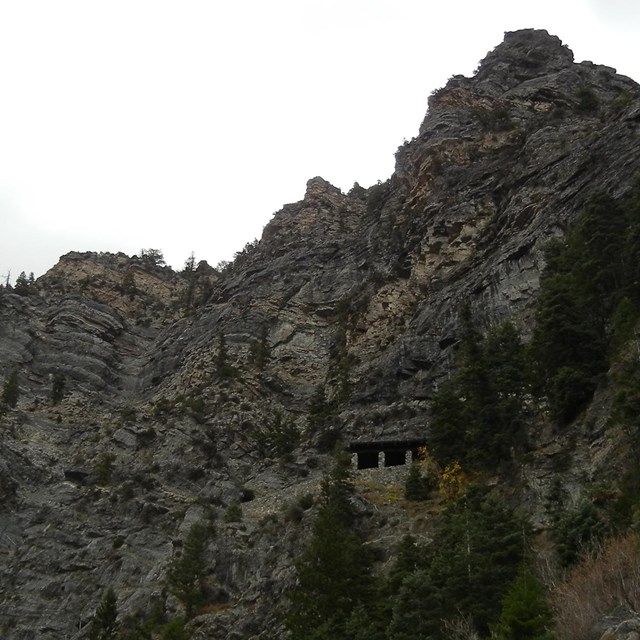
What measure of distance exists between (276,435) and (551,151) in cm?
3025

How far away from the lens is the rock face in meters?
44.1

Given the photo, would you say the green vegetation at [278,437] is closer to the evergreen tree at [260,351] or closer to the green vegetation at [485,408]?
the evergreen tree at [260,351]

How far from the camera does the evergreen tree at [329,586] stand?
26.0 metres

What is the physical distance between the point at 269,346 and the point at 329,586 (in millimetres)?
44473

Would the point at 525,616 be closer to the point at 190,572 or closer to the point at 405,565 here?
the point at 405,565

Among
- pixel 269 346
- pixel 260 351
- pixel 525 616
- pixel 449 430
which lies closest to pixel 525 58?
pixel 269 346

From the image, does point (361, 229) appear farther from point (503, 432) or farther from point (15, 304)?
point (503, 432)

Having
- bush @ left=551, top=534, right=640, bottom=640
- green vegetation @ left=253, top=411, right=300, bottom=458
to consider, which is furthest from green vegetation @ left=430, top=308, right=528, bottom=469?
green vegetation @ left=253, top=411, right=300, bottom=458

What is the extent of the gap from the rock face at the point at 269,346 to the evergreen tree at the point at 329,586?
4170 mm

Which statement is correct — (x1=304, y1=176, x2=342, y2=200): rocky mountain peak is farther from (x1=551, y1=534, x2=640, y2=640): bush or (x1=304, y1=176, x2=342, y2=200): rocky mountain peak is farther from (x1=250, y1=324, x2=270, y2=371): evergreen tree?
(x1=551, y1=534, x2=640, y2=640): bush

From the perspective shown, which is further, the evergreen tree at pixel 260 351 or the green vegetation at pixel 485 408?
the evergreen tree at pixel 260 351

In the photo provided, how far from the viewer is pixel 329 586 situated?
27391 millimetres

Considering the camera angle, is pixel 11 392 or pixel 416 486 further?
pixel 11 392

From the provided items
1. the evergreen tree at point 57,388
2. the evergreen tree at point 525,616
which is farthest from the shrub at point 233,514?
the evergreen tree at point 57,388
